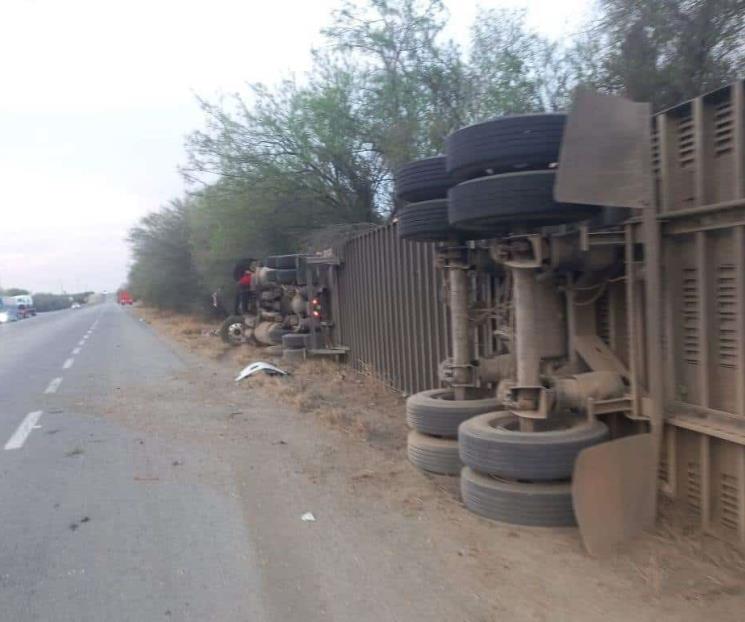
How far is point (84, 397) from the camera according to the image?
12.0 meters

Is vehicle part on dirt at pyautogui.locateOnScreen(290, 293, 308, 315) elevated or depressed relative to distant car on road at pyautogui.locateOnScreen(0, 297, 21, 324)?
elevated

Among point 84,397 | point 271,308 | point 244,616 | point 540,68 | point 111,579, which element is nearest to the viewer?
point 244,616

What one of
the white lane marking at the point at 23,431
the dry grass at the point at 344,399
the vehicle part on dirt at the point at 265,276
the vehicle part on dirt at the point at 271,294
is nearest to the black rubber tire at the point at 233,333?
the vehicle part on dirt at the point at 271,294

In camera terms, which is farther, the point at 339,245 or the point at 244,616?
the point at 339,245

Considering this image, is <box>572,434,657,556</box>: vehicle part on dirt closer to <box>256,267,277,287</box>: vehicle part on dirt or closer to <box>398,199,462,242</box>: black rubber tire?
<box>398,199,462,242</box>: black rubber tire

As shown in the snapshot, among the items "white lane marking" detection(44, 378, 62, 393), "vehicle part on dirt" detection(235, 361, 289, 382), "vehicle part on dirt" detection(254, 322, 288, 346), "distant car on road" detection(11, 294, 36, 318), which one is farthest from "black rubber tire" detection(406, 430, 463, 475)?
"distant car on road" detection(11, 294, 36, 318)

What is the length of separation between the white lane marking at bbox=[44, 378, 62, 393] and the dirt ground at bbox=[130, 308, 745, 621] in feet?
15.1

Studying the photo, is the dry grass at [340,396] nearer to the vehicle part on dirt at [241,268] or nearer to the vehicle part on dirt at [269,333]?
the vehicle part on dirt at [269,333]

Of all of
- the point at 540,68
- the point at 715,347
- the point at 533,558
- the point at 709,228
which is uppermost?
the point at 540,68

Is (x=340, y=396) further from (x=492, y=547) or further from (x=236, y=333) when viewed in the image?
(x=236, y=333)

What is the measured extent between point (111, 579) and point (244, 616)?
3.36 feet

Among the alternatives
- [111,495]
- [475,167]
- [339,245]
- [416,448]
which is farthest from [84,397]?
[475,167]

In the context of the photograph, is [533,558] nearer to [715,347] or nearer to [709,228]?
→ [715,347]

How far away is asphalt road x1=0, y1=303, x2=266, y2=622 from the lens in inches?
164
